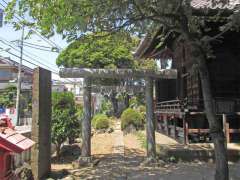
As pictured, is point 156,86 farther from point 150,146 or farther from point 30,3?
point 30,3

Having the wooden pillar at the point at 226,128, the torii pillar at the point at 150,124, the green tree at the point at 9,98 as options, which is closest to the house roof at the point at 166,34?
the torii pillar at the point at 150,124

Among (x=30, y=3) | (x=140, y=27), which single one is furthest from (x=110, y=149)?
(x=30, y=3)

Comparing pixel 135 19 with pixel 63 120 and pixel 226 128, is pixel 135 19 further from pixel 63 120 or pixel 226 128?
pixel 63 120

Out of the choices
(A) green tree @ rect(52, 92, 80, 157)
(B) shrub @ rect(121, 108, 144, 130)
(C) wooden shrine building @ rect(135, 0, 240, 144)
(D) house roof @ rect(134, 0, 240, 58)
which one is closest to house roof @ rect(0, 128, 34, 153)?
(D) house roof @ rect(134, 0, 240, 58)

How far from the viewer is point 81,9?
276 inches

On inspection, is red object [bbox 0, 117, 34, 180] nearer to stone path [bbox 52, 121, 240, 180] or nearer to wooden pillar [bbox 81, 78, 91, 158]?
stone path [bbox 52, 121, 240, 180]

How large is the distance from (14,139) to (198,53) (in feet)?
11.9

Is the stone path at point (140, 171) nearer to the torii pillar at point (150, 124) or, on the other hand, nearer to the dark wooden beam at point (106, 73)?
the torii pillar at point (150, 124)

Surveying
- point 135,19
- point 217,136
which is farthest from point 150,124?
point 217,136

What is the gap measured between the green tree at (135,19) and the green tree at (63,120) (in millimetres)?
6262

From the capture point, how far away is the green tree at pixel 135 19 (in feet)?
20.9

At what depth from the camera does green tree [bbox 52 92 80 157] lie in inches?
525

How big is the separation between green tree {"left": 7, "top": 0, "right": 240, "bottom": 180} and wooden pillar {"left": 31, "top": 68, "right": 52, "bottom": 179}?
1.94 metres

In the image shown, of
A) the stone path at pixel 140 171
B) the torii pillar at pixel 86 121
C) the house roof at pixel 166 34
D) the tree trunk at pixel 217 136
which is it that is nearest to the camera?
the tree trunk at pixel 217 136
